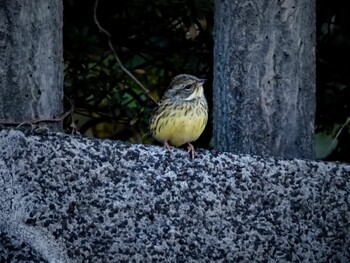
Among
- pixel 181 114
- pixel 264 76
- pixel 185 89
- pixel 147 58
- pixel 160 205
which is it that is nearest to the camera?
pixel 160 205

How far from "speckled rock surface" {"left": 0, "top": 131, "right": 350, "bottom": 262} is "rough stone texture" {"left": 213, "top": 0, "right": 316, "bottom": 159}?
1.49 feet

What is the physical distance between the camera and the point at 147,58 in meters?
6.46

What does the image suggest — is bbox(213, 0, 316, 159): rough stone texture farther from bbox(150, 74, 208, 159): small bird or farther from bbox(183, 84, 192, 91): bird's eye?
bbox(183, 84, 192, 91): bird's eye

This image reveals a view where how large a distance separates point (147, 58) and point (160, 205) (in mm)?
2592

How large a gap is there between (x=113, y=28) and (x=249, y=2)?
183 centimetres

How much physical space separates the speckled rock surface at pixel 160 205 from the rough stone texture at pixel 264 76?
1.49 ft

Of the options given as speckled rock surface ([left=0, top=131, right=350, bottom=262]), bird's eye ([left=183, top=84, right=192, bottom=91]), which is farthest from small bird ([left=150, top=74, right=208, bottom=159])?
speckled rock surface ([left=0, top=131, right=350, bottom=262])

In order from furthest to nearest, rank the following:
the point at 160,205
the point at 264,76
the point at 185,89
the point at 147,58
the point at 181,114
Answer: the point at 147,58, the point at 185,89, the point at 181,114, the point at 264,76, the point at 160,205

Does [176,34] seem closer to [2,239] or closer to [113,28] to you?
[113,28]

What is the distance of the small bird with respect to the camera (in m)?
5.15

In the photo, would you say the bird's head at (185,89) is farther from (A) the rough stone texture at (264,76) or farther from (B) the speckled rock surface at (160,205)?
(B) the speckled rock surface at (160,205)

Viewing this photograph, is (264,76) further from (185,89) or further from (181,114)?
(185,89)

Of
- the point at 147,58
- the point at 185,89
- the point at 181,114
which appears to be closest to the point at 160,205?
the point at 181,114

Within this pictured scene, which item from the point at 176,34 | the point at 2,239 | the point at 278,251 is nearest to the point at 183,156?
the point at 278,251
